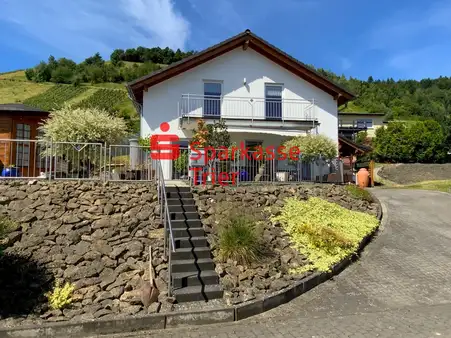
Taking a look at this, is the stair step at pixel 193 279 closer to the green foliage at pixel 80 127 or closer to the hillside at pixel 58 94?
the green foliage at pixel 80 127

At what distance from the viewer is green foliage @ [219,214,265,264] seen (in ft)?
24.7

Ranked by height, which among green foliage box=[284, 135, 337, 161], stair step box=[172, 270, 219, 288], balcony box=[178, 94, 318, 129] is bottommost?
stair step box=[172, 270, 219, 288]

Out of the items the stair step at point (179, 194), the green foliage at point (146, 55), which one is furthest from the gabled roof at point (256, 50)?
the green foliage at point (146, 55)

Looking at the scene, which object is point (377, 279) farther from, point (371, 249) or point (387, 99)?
point (387, 99)

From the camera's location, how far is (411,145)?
3656 cm

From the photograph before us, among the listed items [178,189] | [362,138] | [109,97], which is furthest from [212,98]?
[109,97]

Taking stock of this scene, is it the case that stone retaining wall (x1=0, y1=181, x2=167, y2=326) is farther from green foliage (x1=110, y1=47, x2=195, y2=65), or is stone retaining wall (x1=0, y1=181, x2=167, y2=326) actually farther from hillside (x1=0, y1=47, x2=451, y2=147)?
green foliage (x1=110, y1=47, x2=195, y2=65)

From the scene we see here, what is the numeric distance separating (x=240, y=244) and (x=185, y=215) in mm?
2084

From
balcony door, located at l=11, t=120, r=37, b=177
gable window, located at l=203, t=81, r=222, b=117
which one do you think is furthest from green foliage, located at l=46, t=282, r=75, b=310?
gable window, located at l=203, t=81, r=222, b=117

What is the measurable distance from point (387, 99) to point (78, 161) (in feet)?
234

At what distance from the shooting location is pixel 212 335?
18.1 ft

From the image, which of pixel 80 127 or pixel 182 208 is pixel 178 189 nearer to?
pixel 182 208

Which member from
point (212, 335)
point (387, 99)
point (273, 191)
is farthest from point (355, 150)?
point (387, 99)

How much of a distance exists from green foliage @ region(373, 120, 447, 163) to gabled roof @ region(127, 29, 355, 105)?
2039cm
